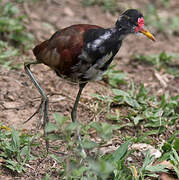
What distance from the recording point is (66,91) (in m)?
4.01

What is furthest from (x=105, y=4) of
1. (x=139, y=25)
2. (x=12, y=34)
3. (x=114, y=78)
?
(x=139, y=25)

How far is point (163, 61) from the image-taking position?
496cm

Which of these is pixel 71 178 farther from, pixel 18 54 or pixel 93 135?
pixel 18 54

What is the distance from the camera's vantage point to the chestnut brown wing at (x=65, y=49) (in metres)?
2.76

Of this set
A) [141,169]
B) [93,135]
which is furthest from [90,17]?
[141,169]

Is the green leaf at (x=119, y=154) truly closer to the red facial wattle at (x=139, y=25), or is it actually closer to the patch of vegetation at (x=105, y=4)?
the red facial wattle at (x=139, y=25)

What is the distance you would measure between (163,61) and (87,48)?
95.6 inches

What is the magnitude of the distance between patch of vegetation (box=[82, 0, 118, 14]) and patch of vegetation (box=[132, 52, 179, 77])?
134 cm

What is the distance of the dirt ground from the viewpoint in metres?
3.70

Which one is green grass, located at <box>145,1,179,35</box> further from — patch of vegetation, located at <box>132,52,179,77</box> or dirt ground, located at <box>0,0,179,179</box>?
patch of vegetation, located at <box>132,52,179,77</box>

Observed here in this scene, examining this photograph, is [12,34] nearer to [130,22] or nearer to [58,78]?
[58,78]

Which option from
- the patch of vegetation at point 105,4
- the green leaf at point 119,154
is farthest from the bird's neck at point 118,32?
the patch of vegetation at point 105,4

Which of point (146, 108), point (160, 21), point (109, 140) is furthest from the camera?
Answer: point (160, 21)

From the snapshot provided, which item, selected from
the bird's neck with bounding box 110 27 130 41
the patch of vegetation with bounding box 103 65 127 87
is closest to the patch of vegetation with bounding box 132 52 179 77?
the patch of vegetation with bounding box 103 65 127 87
